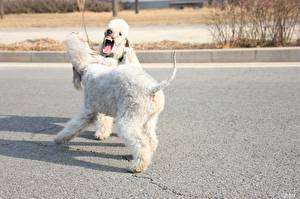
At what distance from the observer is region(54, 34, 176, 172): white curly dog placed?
16.4 ft

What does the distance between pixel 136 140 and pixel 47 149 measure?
4.66 feet

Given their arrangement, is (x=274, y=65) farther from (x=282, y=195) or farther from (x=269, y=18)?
(x=282, y=195)

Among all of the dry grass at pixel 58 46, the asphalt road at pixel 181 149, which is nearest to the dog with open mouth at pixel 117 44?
the asphalt road at pixel 181 149

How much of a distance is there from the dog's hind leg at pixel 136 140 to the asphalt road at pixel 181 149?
0.11 m

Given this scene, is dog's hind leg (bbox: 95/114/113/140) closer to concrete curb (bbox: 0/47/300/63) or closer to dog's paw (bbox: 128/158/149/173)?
dog's paw (bbox: 128/158/149/173)

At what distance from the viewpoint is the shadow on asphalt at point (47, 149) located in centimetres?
548

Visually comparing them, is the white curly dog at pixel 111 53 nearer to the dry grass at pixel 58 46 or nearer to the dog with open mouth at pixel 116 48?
the dog with open mouth at pixel 116 48

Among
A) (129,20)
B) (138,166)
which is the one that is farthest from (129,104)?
(129,20)

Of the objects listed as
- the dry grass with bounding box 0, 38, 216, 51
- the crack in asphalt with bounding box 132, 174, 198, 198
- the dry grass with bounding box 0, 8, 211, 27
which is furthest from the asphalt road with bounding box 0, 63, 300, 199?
the dry grass with bounding box 0, 8, 211, 27

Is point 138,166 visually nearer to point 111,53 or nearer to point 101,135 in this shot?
point 101,135

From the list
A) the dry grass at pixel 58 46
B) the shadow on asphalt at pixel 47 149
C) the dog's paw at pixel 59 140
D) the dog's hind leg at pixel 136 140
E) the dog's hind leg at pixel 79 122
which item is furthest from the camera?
the dry grass at pixel 58 46

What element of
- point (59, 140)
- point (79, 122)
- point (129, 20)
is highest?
point (79, 122)

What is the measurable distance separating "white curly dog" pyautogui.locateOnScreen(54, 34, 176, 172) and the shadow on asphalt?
0.29m

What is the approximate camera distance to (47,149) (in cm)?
598
